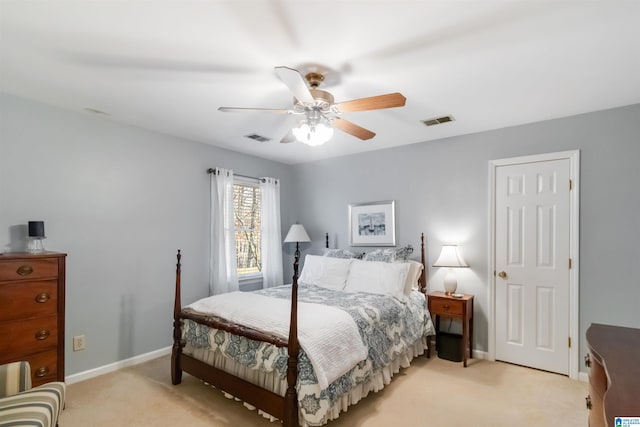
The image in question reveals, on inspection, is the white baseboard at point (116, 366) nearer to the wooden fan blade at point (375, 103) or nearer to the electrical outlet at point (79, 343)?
the electrical outlet at point (79, 343)

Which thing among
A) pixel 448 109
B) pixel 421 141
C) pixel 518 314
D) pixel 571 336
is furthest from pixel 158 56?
pixel 571 336

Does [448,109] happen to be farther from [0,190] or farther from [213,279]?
[0,190]

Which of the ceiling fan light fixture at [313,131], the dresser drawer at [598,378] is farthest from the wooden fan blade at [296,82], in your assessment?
the dresser drawer at [598,378]

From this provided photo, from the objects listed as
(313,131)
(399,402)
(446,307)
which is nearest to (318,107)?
(313,131)

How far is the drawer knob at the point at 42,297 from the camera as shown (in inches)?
96.1

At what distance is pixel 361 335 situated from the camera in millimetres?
2592

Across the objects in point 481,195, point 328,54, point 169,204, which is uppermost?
point 328,54

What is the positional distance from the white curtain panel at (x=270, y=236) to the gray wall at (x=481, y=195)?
54 cm

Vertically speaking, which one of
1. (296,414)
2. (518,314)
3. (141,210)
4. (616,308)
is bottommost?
(296,414)

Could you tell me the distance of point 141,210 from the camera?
3.53 m

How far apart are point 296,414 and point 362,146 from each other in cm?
320

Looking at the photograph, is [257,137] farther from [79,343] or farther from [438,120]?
[79,343]

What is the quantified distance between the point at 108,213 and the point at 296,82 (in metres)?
2.54

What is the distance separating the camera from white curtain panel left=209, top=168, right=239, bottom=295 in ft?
13.6
